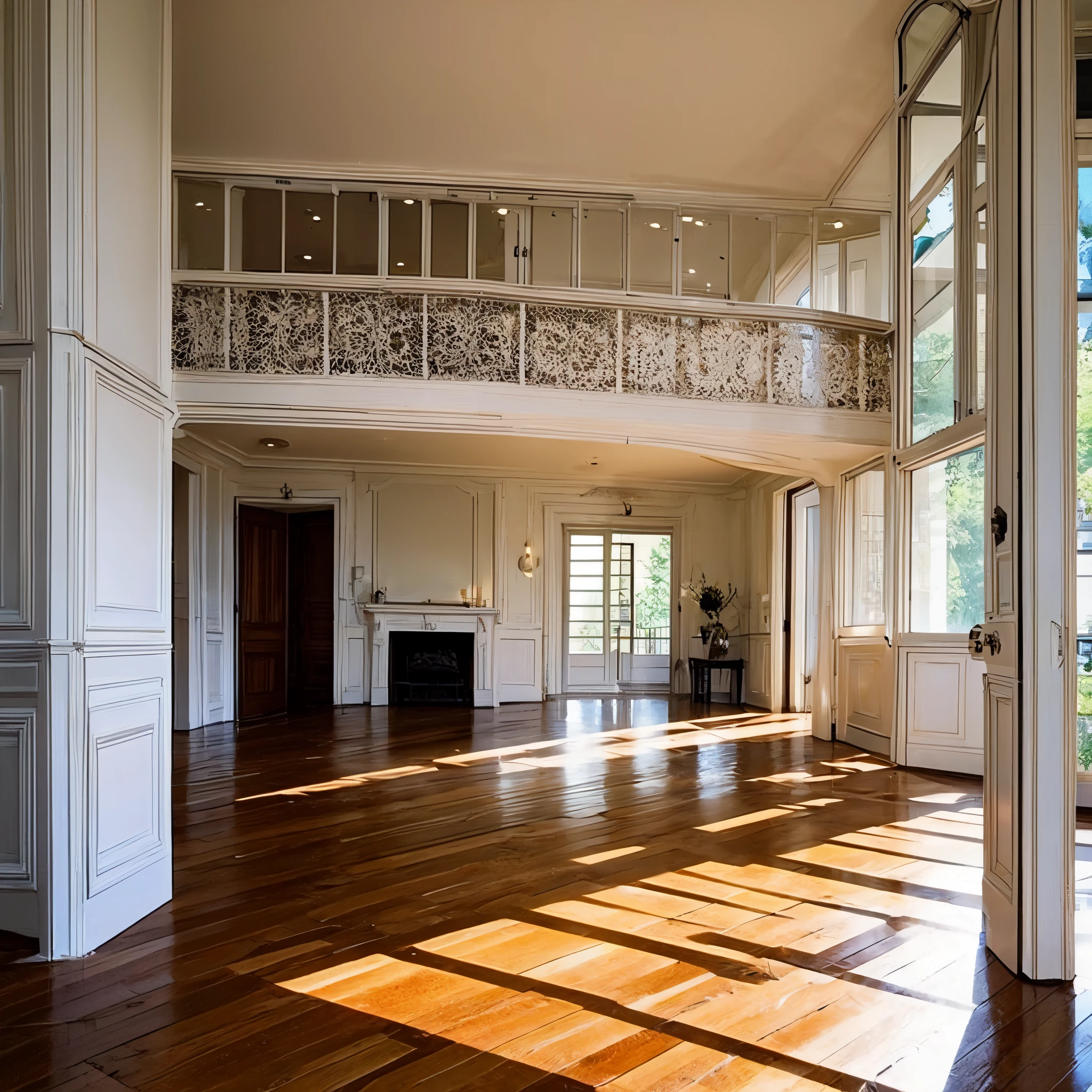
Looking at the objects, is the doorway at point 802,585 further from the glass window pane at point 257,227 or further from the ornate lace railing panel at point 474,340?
the glass window pane at point 257,227

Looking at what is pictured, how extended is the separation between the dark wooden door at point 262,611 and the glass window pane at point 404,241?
3.48 metres

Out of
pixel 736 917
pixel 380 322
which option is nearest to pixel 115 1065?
pixel 736 917

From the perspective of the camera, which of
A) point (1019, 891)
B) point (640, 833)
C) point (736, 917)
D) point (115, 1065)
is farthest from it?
point (640, 833)

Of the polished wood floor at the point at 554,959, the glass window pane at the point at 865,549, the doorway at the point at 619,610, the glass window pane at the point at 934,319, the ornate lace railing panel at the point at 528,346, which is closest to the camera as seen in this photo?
the polished wood floor at the point at 554,959

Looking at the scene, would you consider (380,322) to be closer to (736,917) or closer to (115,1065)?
(736,917)

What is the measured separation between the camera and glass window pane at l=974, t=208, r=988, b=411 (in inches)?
234

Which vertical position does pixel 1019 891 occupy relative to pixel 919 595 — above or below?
below

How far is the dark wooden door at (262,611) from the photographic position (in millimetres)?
9867

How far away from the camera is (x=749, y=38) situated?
610 centimetres

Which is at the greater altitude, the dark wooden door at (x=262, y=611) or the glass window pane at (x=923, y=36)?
the glass window pane at (x=923, y=36)

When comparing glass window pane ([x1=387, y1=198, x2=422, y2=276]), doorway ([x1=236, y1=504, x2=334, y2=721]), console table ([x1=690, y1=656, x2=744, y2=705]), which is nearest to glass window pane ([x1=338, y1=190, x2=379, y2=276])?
glass window pane ([x1=387, y1=198, x2=422, y2=276])

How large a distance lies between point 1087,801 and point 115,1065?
17.1 feet

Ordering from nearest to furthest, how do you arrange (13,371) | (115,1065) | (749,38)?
(115,1065)
(13,371)
(749,38)

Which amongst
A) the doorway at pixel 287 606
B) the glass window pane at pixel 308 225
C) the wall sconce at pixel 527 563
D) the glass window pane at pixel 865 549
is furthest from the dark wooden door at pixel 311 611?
the glass window pane at pixel 865 549
